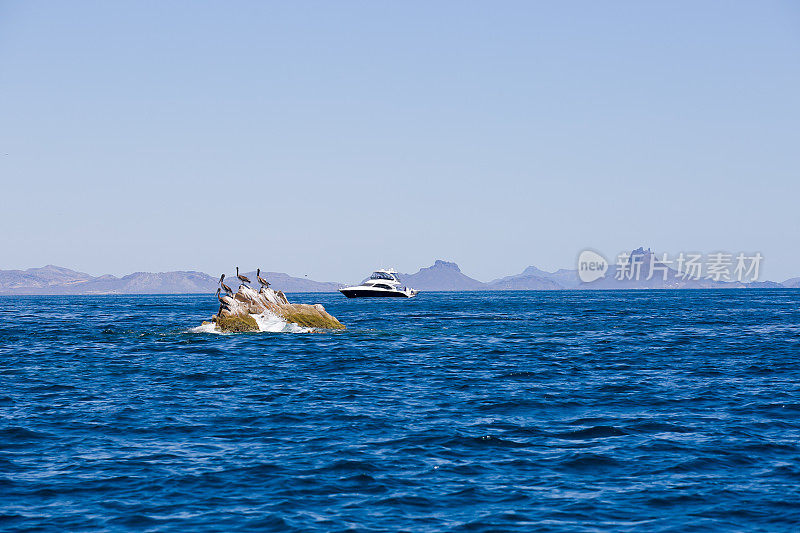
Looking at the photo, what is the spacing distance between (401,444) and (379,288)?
433 feet

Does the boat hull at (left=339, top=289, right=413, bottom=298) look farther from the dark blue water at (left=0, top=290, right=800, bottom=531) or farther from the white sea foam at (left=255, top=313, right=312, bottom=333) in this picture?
the dark blue water at (left=0, top=290, right=800, bottom=531)

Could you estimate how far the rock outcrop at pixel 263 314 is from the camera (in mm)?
44750

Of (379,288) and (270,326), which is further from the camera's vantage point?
(379,288)

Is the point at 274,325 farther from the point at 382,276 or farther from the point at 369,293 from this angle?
the point at 382,276

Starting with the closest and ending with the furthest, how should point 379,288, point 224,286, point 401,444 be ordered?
A: point 401,444, point 224,286, point 379,288

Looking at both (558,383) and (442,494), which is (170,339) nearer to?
(558,383)

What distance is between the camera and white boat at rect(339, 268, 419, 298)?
147 m

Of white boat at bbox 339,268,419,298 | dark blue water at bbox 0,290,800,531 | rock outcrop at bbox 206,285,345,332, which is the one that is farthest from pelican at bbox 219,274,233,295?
white boat at bbox 339,268,419,298

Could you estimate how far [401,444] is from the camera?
48.7 feet

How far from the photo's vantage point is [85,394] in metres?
21.5

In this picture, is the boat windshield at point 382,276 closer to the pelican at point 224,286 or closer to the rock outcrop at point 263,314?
the rock outcrop at point 263,314

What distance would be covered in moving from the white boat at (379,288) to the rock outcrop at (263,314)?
9657cm

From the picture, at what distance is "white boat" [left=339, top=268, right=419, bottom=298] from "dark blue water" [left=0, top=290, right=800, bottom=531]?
381 ft

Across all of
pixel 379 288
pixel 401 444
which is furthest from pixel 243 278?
pixel 379 288
